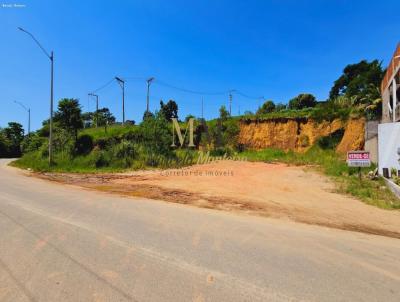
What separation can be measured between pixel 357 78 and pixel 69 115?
41.9 meters

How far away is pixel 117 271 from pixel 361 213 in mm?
7142

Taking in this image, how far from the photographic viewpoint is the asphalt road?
319 cm

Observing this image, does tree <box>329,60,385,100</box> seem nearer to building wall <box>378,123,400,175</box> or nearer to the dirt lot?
building wall <box>378,123,400,175</box>

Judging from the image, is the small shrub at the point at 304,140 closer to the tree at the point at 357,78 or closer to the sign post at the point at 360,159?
the tree at the point at 357,78

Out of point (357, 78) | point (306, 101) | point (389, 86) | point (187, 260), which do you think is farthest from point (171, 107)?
point (187, 260)

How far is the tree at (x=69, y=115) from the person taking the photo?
28.6 m

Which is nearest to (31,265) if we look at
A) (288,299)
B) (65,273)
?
(65,273)

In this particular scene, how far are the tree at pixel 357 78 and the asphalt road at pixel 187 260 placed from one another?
35.5 m

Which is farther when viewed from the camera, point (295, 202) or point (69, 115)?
point (69, 115)

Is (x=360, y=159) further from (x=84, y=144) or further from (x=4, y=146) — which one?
(x=4, y=146)

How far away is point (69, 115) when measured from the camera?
95.1 ft

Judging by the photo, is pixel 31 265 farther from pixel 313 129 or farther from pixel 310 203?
pixel 313 129

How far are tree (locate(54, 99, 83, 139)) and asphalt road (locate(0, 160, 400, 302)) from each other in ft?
81.3

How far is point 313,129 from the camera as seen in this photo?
3228 centimetres
